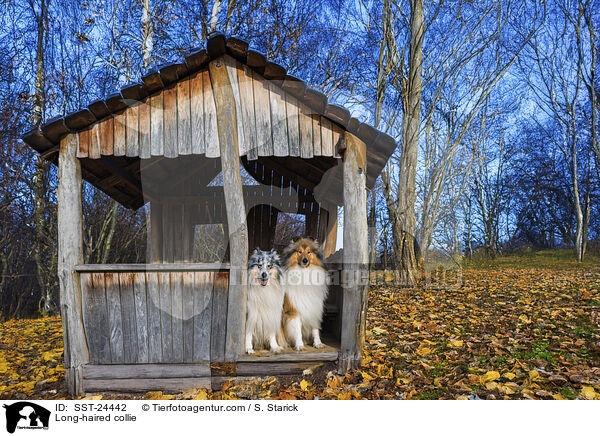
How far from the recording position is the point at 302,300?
5.26 m

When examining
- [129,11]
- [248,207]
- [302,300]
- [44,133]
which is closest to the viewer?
[44,133]

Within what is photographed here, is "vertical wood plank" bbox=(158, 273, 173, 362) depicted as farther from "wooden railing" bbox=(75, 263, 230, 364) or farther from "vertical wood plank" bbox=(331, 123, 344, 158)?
"vertical wood plank" bbox=(331, 123, 344, 158)

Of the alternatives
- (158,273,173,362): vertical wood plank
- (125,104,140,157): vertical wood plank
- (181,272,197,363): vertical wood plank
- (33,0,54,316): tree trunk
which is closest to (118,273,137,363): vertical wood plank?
(158,273,173,362): vertical wood plank

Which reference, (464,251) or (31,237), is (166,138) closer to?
(31,237)

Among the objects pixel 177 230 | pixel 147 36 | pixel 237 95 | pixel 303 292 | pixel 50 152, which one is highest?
pixel 147 36

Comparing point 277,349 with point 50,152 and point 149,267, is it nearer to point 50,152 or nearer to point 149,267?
point 149,267

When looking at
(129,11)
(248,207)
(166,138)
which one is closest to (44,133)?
(166,138)

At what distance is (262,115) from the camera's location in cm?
479

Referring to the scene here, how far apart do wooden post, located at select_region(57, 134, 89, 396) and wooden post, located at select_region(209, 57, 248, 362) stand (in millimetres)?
1846

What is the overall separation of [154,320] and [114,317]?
0.51m

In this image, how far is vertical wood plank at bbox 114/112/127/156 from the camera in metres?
4.68

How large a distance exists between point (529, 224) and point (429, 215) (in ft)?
57.4

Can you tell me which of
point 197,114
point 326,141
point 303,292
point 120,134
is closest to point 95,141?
point 120,134
